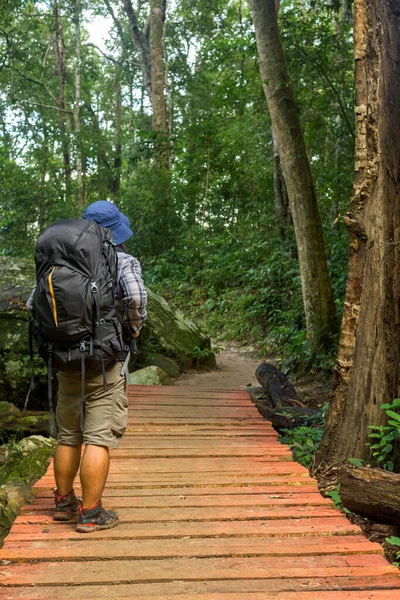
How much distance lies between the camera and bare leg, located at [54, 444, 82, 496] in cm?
384

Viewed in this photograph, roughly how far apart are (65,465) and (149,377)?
5377 millimetres

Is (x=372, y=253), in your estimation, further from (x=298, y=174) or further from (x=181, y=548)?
(x=298, y=174)

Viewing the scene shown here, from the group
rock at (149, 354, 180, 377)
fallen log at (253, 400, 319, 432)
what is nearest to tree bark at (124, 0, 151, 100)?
rock at (149, 354, 180, 377)

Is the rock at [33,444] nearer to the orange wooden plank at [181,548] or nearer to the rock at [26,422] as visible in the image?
the rock at [26,422]

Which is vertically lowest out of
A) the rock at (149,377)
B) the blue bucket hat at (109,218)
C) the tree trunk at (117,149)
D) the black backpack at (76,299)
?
the rock at (149,377)

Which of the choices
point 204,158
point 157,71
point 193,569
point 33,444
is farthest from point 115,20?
point 193,569

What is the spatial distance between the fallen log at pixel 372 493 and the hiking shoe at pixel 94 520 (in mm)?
1708

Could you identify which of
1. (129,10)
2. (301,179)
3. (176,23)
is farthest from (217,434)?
(176,23)

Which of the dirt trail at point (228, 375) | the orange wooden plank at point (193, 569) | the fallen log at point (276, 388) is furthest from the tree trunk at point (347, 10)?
the orange wooden plank at point (193, 569)

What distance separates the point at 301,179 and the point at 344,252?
339 centimetres

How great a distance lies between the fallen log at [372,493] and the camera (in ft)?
14.2

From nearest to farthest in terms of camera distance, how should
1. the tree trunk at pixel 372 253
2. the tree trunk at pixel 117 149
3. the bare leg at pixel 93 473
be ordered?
the bare leg at pixel 93 473 → the tree trunk at pixel 372 253 → the tree trunk at pixel 117 149

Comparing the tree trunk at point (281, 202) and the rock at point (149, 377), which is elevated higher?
the tree trunk at point (281, 202)

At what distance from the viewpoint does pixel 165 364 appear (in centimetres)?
1068
